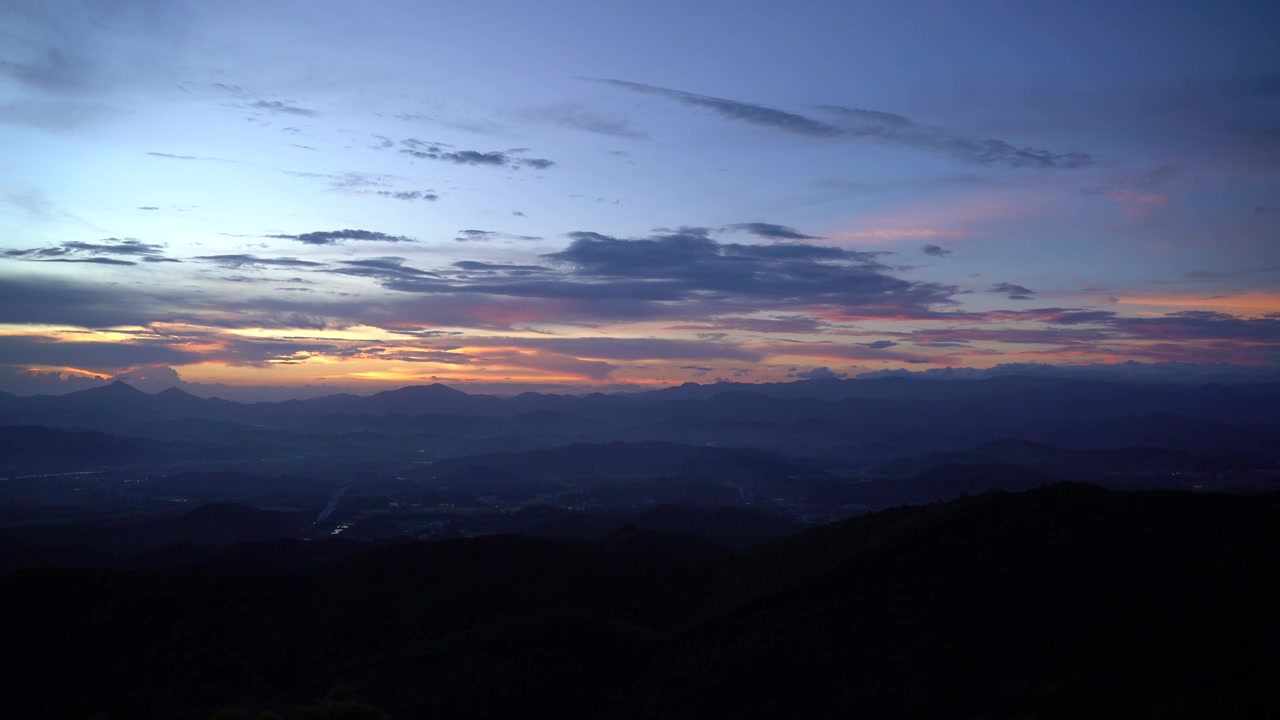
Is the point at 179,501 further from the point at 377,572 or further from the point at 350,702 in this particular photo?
the point at 350,702

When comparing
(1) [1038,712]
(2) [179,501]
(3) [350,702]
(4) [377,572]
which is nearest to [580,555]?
(4) [377,572]

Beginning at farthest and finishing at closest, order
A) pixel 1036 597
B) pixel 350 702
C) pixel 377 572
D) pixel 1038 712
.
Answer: pixel 377 572, pixel 1036 597, pixel 350 702, pixel 1038 712

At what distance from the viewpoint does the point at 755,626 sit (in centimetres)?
5534

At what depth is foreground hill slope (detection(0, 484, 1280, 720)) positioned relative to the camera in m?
41.9

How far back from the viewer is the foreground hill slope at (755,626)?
4194 cm

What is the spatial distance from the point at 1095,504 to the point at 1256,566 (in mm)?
14087

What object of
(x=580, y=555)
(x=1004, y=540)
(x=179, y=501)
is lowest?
A: (x=179, y=501)

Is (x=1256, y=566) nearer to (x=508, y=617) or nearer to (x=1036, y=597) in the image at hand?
(x=1036, y=597)

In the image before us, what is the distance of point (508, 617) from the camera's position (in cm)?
6775

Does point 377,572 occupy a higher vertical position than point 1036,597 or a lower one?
lower

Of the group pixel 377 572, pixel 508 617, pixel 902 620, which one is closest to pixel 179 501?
pixel 377 572

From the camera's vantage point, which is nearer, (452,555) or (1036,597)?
(1036,597)

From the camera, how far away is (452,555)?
80625 millimetres

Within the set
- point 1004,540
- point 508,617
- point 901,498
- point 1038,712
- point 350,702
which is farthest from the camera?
point 901,498
